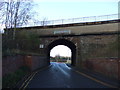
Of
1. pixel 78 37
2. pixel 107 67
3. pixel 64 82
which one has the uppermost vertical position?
pixel 78 37

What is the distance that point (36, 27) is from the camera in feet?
126

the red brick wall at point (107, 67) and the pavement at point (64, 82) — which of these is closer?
the pavement at point (64, 82)

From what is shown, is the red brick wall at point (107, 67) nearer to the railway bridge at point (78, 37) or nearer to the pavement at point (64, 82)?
the pavement at point (64, 82)

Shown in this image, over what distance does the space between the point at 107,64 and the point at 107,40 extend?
14.9 metres

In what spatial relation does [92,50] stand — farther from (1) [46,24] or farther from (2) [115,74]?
(2) [115,74]

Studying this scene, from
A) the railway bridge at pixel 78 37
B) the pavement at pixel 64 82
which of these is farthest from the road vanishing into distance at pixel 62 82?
the railway bridge at pixel 78 37

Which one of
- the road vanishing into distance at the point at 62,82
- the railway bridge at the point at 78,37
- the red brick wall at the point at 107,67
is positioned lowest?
the road vanishing into distance at the point at 62,82

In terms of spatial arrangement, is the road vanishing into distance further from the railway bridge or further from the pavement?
the railway bridge

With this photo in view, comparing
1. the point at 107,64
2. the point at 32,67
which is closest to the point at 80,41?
the point at 32,67

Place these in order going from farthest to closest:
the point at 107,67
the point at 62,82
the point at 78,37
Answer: the point at 78,37 < the point at 107,67 < the point at 62,82

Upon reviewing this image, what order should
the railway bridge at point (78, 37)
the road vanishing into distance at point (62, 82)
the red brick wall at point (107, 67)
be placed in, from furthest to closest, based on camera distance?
the railway bridge at point (78, 37) → the red brick wall at point (107, 67) → the road vanishing into distance at point (62, 82)

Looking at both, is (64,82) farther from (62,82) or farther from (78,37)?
(78,37)

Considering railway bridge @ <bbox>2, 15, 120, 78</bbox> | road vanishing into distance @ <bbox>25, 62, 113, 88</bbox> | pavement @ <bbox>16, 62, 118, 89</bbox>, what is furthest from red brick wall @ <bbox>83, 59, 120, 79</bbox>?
railway bridge @ <bbox>2, 15, 120, 78</bbox>

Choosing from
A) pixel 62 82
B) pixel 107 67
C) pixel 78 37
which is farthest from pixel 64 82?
pixel 78 37
